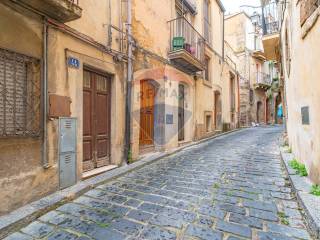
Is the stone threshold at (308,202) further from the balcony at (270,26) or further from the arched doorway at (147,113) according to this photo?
the balcony at (270,26)

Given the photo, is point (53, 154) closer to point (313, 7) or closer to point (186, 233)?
point (186, 233)

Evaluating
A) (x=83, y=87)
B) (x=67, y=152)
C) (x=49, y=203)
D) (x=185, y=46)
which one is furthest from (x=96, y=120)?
(x=185, y=46)

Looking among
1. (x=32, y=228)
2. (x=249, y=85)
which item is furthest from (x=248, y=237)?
(x=249, y=85)

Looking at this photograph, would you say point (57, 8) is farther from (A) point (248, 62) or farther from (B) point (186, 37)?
(A) point (248, 62)

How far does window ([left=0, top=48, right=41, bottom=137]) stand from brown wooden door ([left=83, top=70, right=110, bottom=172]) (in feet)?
4.55

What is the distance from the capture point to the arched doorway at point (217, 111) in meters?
13.9

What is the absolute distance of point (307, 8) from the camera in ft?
13.1

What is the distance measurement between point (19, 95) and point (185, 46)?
657 centimetres

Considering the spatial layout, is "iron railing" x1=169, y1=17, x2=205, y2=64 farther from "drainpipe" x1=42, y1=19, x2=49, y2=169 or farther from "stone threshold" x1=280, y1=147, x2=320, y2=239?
"stone threshold" x1=280, y1=147, x2=320, y2=239

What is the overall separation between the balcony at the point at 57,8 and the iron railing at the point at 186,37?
4970 mm

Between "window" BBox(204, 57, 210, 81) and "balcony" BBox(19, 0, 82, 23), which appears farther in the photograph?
"window" BBox(204, 57, 210, 81)

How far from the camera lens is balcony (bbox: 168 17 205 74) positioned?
8617 millimetres

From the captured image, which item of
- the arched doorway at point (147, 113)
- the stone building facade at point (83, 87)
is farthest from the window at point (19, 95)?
the arched doorway at point (147, 113)

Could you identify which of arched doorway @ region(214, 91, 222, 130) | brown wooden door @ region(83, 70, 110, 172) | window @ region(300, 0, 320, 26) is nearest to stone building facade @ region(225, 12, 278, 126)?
arched doorway @ region(214, 91, 222, 130)
